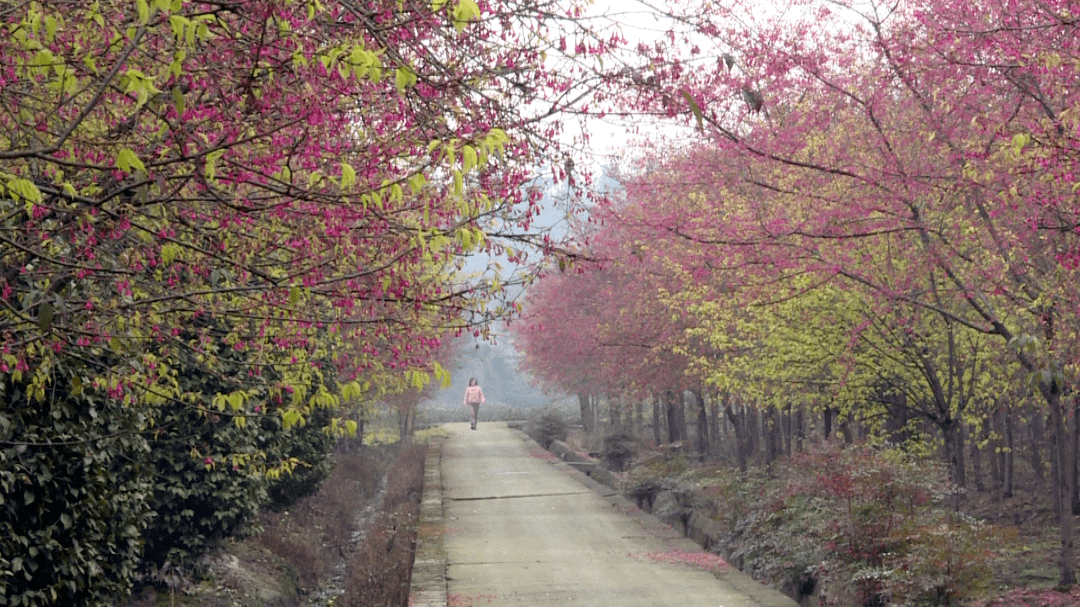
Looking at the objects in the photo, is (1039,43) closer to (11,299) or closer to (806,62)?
(806,62)

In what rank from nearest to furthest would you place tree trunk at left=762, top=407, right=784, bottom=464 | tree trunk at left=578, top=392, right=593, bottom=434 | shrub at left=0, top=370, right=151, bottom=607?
shrub at left=0, top=370, right=151, bottom=607 < tree trunk at left=762, top=407, right=784, bottom=464 < tree trunk at left=578, top=392, right=593, bottom=434

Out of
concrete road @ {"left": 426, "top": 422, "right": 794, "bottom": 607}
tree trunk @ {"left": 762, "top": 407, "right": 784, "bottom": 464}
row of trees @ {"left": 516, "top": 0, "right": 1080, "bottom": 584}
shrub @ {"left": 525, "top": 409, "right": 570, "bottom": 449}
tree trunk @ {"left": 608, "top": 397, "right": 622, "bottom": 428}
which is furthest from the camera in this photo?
tree trunk @ {"left": 608, "top": 397, "right": 622, "bottom": 428}

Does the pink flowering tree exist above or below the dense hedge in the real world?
above

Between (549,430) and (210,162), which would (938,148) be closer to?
(210,162)

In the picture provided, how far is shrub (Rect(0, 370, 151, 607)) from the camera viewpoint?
7.19 m

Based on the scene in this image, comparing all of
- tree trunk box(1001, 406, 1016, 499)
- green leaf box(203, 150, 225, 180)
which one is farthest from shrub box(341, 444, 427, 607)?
tree trunk box(1001, 406, 1016, 499)

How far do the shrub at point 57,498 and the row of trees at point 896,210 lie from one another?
386 cm

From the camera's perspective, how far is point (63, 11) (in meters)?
5.29

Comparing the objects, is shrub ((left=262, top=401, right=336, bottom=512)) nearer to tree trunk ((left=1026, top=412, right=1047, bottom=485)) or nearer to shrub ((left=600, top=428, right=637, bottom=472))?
shrub ((left=600, top=428, right=637, bottom=472))

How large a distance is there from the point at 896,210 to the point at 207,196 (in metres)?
7.49

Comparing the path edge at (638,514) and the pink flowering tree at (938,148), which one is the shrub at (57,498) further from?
the path edge at (638,514)

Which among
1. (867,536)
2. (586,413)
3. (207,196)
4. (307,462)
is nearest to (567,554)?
(867,536)

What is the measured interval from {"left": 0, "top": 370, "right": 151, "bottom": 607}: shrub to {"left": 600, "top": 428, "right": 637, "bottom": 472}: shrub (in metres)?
18.6

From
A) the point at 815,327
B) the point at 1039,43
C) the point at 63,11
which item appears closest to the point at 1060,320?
the point at 1039,43
